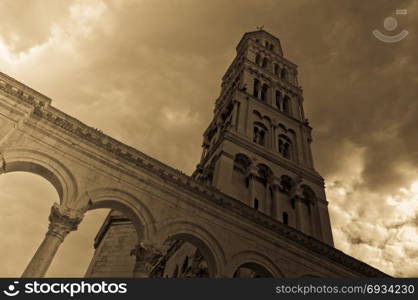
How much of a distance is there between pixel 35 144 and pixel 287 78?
33.1m

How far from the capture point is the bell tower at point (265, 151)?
2461 centimetres

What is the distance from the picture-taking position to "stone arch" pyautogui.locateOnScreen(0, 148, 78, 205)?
13039mm

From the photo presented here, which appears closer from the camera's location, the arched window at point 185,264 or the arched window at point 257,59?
the arched window at point 185,264

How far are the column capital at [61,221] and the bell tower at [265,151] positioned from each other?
37.4 feet

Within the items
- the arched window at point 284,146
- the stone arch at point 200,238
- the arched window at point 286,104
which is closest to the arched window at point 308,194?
the arched window at point 284,146

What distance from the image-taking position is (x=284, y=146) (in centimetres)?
3142

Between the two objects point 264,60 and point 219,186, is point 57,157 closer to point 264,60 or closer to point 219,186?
point 219,186

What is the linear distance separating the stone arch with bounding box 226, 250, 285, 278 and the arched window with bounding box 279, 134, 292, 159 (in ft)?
51.8

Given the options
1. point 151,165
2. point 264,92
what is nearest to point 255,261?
point 151,165

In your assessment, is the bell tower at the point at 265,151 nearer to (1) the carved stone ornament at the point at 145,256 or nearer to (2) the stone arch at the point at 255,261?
(2) the stone arch at the point at 255,261

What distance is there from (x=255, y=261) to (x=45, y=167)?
9692mm

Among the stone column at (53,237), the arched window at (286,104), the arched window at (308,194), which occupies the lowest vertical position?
the stone column at (53,237)

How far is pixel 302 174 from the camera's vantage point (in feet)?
92.0

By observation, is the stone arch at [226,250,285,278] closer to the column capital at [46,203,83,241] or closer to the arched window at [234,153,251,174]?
the column capital at [46,203,83,241]
